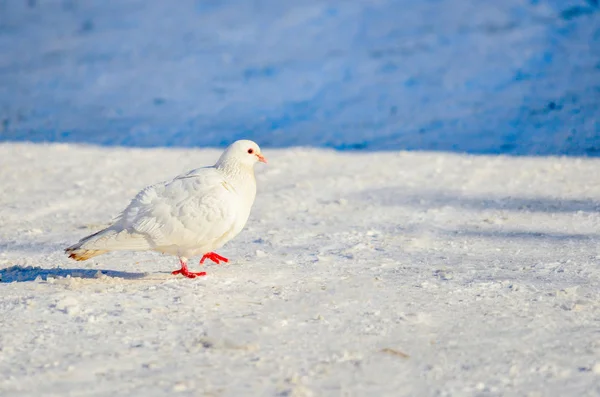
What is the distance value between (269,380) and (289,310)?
2.34ft

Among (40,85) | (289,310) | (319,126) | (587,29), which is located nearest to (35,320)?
(289,310)

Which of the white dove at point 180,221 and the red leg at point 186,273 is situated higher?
the white dove at point 180,221

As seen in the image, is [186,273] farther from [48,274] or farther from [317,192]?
[317,192]

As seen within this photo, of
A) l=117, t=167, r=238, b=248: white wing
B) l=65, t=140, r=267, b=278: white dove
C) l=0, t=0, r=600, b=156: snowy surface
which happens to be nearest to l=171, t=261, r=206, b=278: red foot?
l=65, t=140, r=267, b=278: white dove

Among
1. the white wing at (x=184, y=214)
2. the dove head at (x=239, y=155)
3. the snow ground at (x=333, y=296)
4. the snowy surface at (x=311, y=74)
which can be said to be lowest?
the snow ground at (x=333, y=296)

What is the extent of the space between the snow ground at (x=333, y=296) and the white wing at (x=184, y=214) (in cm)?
23

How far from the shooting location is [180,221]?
13.1ft

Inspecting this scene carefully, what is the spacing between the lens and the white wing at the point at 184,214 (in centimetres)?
397

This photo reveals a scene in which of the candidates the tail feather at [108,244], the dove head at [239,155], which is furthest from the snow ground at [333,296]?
the dove head at [239,155]

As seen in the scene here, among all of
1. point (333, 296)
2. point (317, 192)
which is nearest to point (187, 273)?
point (333, 296)

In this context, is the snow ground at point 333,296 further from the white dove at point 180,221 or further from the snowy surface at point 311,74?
the snowy surface at point 311,74

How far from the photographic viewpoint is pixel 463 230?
5.13m

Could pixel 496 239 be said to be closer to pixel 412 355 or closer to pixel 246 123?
pixel 412 355

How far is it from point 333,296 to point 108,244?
39.5 inches
